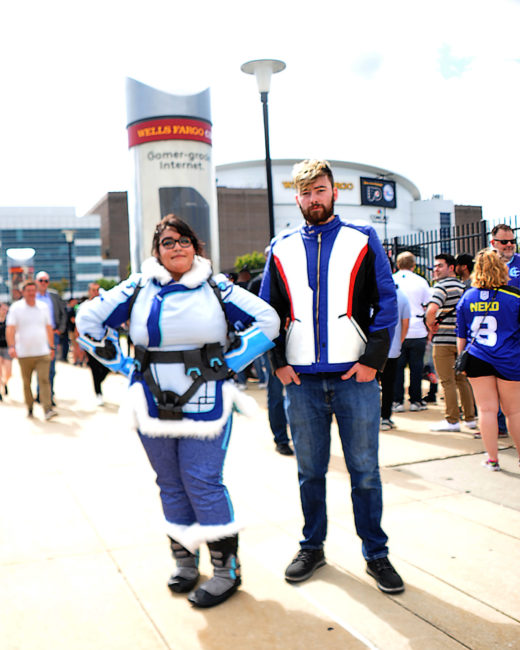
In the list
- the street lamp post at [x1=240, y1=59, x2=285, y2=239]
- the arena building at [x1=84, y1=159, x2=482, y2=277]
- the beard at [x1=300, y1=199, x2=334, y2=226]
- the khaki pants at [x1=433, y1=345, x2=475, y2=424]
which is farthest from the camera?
the arena building at [x1=84, y1=159, x2=482, y2=277]

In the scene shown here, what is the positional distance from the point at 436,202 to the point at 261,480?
100 meters

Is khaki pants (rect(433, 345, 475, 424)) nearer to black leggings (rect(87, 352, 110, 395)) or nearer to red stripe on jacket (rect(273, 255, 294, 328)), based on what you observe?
red stripe on jacket (rect(273, 255, 294, 328))

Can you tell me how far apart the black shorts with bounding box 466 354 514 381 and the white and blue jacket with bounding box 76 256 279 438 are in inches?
97.0

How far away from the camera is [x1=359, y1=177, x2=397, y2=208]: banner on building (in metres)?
88.2

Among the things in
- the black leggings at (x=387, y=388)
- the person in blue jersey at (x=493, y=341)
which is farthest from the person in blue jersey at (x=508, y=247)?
the black leggings at (x=387, y=388)

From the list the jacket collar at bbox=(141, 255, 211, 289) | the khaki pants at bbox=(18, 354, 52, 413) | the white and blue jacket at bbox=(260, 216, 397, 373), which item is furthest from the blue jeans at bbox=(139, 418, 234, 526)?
the khaki pants at bbox=(18, 354, 52, 413)

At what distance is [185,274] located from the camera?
10.3 feet

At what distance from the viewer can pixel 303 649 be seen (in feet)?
8.84

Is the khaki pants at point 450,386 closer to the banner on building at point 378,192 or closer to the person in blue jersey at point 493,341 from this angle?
the person in blue jersey at point 493,341

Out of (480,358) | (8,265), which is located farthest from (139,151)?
(8,265)

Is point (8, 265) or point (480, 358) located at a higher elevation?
point (8, 265)

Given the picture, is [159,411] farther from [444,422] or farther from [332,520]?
[444,422]

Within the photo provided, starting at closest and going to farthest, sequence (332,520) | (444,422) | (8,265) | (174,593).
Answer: (174,593)
(332,520)
(444,422)
(8,265)

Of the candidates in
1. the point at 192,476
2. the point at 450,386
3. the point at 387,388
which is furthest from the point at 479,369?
the point at 192,476
